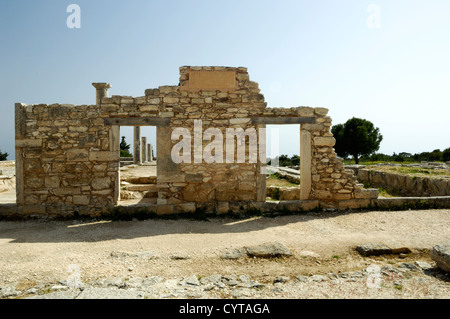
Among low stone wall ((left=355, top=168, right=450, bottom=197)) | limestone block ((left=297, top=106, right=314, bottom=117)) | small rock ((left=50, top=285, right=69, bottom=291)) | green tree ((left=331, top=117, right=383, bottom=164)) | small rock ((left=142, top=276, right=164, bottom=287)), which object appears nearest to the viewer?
small rock ((left=50, top=285, right=69, bottom=291))

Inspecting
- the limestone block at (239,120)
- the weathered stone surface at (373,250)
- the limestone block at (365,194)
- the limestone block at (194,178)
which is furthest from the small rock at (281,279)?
the limestone block at (365,194)

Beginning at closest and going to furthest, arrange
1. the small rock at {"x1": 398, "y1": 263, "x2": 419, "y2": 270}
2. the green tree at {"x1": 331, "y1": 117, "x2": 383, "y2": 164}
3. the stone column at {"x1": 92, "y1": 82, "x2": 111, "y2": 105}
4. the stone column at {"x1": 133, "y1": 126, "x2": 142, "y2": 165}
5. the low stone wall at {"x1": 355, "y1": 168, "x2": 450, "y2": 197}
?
the small rock at {"x1": 398, "y1": 263, "x2": 419, "y2": 270}, the low stone wall at {"x1": 355, "y1": 168, "x2": 450, "y2": 197}, the stone column at {"x1": 92, "y1": 82, "x2": 111, "y2": 105}, the stone column at {"x1": 133, "y1": 126, "x2": 142, "y2": 165}, the green tree at {"x1": 331, "y1": 117, "x2": 383, "y2": 164}

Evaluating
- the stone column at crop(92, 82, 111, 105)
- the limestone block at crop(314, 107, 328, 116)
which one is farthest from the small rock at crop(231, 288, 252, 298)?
the stone column at crop(92, 82, 111, 105)

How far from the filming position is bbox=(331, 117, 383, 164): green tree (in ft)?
87.7

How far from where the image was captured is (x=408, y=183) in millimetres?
9461

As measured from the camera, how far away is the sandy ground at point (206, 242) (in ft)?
11.4

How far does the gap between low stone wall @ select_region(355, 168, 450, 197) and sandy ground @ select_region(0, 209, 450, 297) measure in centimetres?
243

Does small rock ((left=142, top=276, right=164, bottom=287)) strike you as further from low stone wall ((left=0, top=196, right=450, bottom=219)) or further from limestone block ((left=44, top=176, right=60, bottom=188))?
limestone block ((left=44, top=176, right=60, bottom=188))

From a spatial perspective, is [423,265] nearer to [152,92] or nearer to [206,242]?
[206,242]

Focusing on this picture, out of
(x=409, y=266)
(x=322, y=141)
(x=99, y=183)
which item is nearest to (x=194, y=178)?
(x=99, y=183)

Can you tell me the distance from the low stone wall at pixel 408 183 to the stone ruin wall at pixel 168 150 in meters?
3.30
